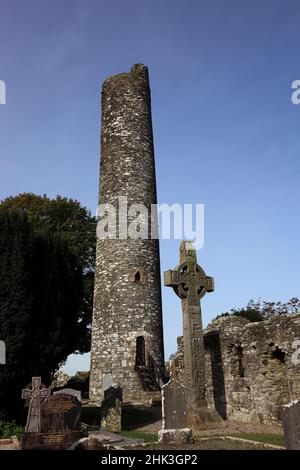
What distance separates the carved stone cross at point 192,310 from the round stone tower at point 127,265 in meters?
6.99

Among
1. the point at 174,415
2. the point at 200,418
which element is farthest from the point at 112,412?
the point at 174,415

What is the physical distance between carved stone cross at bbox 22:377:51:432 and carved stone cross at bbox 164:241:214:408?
3567mm

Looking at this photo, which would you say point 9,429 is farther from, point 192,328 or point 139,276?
point 139,276

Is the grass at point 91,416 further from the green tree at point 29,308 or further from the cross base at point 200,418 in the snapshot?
the cross base at point 200,418

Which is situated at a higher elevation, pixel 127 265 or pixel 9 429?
pixel 127 265

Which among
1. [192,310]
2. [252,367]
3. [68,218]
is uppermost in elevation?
[68,218]

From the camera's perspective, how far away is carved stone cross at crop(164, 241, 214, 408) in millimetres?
10805

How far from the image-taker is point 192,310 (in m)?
11.6

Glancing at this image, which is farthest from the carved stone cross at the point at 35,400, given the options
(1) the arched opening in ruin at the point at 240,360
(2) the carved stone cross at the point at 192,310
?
(1) the arched opening in ruin at the point at 240,360

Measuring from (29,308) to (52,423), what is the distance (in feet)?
10.6

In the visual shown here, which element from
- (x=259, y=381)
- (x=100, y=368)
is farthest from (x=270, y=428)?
(x=100, y=368)

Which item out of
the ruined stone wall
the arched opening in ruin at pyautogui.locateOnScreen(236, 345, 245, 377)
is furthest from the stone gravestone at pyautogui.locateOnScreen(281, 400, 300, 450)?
the arched opening in ruin at pyautogui.locateOnScreen(236, 345, 245, 377)
